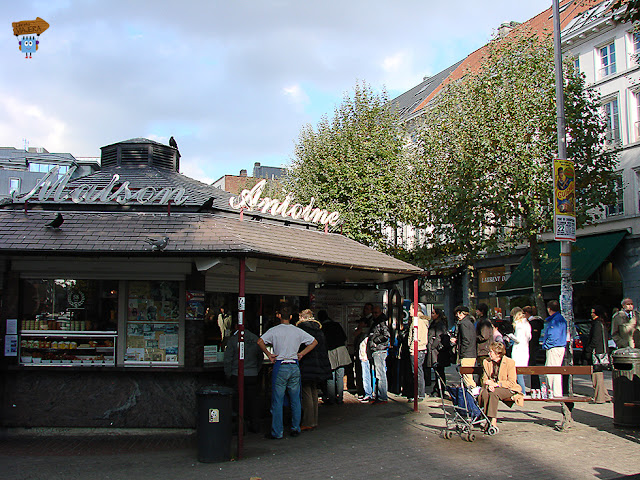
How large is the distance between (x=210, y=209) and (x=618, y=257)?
64.7 ft

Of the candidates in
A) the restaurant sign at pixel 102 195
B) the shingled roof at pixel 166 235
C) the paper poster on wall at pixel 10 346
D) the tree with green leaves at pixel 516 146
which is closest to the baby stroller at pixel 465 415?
the shingled roof at pixel 166 235

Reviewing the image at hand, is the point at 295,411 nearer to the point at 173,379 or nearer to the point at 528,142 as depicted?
the point at 173,379

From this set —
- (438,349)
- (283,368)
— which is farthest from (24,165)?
(283,368)

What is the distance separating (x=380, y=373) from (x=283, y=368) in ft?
11.7

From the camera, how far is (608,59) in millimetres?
26625

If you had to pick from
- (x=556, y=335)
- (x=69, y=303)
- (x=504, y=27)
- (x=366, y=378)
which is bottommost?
(x=366, y=378)

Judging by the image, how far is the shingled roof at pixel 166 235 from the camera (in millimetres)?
8789

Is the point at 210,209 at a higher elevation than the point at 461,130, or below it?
below

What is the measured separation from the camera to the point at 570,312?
13258mm

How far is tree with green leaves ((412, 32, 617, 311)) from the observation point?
20.5 m

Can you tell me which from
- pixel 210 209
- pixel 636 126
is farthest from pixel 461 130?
pixel 210 209

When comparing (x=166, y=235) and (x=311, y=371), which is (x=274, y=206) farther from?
(x=311, y=371)

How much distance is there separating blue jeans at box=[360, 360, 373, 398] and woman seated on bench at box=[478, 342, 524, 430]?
3835 millimetres

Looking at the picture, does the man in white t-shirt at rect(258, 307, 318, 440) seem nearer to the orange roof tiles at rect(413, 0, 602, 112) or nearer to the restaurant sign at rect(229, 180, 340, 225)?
the restaurant sign at rect(229, 180, 340, 225)
